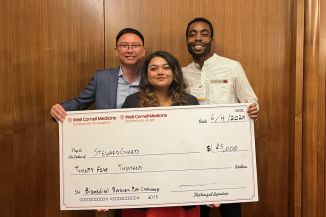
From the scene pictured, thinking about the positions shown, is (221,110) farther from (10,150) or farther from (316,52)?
(10,150)

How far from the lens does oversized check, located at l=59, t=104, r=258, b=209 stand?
5.10ft

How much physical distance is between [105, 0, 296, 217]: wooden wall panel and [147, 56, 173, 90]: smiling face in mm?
606

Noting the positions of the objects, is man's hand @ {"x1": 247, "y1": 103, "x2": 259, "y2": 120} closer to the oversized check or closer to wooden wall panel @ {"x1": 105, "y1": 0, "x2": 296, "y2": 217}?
the oversized check

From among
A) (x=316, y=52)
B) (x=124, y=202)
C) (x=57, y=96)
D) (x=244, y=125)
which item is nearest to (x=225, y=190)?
(x=244, y=125)

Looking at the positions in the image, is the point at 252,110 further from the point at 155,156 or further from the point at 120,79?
the point at 120,79

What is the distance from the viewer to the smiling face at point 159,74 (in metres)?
1.61

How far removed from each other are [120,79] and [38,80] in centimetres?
66

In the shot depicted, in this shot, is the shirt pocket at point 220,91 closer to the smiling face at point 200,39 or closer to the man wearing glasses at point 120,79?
the smiling face at point 200,39

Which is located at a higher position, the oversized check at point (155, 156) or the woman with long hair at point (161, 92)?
the woman with long hair at point (161, 92)

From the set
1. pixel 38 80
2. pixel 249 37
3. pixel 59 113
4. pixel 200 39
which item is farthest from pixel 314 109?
pixel 38 80

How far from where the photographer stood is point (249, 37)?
220 centimetres

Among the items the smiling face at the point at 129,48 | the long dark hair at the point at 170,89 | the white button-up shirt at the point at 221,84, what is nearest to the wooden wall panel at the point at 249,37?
the white button-up shirt at the point at 221,84

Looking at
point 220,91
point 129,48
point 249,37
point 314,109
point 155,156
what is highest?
point 249,37

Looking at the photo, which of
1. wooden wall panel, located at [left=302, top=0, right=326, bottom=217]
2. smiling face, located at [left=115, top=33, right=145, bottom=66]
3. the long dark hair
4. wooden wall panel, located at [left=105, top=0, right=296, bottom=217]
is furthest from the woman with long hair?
wooden wall panel, located at [left=302, top=0, right=326, bottom=217]
